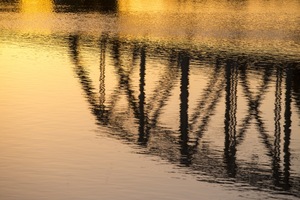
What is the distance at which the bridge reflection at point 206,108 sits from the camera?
1962 centimetres

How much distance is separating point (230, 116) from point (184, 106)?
156cm

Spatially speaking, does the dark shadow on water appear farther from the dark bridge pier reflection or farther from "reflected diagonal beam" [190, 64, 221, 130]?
"reflected diagonal beam" [190, 64, 221, 130]

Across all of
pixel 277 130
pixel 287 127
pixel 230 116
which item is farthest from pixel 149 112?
pixel 277 130

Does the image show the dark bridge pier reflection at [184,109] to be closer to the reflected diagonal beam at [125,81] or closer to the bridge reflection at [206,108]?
the bridge reflection at [206,108]

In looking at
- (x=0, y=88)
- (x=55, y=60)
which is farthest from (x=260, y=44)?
(x=0, y=88)

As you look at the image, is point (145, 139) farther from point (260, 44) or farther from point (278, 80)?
point (260, 44)

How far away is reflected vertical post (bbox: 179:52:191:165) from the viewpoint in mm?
20828

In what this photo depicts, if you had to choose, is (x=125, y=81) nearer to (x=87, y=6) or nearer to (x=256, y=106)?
(x=256, y=106)

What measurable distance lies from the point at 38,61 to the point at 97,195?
18480 millimetres

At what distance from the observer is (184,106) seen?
2638cm

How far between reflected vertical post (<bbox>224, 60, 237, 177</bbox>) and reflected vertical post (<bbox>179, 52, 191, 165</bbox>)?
765mm

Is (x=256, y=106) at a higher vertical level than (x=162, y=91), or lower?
higher

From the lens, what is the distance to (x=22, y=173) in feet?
59.7

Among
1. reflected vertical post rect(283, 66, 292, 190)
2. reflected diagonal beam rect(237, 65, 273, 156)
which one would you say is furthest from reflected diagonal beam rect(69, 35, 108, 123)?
reflected vertical post rect(283, 66, 292, 190)
